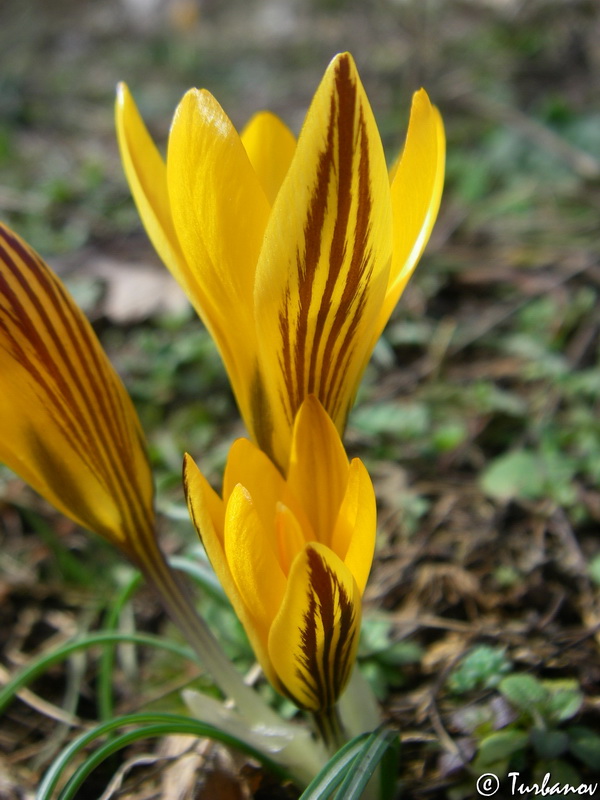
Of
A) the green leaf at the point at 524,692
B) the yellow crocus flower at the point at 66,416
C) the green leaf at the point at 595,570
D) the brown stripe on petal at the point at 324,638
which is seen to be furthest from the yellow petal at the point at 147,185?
the green leaf at the point at 595,570

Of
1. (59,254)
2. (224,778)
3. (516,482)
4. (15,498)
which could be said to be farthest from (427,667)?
(59,254)

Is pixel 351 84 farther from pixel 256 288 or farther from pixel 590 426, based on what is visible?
pixel 590 426

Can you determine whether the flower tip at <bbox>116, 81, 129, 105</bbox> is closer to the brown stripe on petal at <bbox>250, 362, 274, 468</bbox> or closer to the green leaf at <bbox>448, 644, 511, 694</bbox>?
the brown stripe on petal at <bbox>250, 362, 274, 468</bbox>

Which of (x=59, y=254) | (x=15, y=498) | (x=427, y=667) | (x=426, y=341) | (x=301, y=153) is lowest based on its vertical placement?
(x=427, y=667)

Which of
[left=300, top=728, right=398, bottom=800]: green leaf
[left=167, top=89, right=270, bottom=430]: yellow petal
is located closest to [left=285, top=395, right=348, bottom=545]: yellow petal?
[left=167, top=89, right=270, bottom=430]: yellow petal

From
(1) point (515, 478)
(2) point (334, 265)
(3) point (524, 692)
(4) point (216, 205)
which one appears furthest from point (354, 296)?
(1) point (515, 478)

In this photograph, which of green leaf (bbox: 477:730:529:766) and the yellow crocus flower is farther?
green leaf (bbox: 477:730:529:766)

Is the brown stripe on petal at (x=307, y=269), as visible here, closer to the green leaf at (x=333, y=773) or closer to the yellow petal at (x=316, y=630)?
the yellow petal at (x=316, y=630)
